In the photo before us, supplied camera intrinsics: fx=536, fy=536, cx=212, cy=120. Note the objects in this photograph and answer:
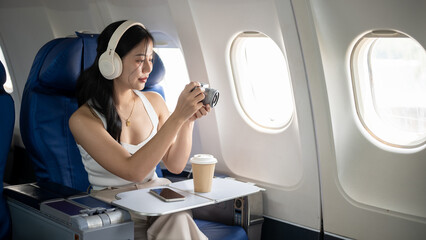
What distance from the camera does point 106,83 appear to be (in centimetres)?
278

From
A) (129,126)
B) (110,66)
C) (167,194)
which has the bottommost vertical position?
(167,194)

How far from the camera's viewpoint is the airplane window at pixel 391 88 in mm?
2816

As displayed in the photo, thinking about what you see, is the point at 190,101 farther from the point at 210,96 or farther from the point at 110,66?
the point at 110,66

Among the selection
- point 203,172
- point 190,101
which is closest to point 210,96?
point 190,101

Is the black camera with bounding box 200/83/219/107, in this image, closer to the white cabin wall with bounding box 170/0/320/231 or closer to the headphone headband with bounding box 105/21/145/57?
the headphone headband with bounding box 105/21/145/57

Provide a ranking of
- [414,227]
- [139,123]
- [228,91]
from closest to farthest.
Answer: [414,227] → [139,123] → [228,91]

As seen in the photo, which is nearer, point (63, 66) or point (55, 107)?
point (63, 66)

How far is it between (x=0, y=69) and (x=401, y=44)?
2111 millimetres

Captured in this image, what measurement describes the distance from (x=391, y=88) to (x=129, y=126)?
1453 mm

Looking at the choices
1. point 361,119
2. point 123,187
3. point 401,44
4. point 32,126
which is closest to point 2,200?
point 32,126

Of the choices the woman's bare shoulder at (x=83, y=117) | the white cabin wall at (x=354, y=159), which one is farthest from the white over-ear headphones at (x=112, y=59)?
the white cabin wall at (x=354, y=159)

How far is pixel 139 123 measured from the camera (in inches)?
114

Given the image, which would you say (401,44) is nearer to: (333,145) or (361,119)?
(361,119)

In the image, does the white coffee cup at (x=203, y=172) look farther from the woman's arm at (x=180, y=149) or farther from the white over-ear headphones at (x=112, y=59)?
the white over-ear headphones at (x=112, y=59)
